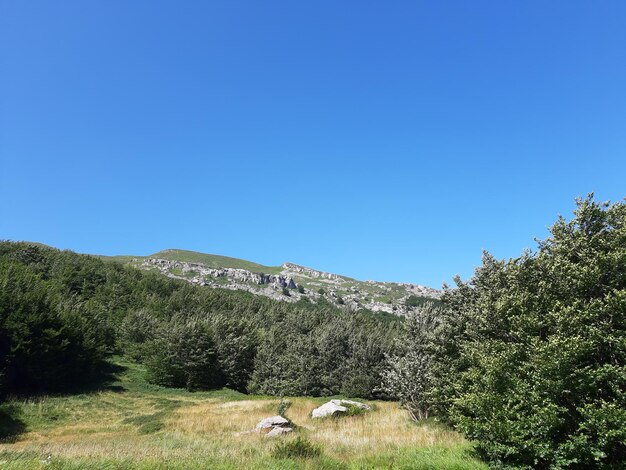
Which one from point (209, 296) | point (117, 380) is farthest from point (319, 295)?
point (117, 380)

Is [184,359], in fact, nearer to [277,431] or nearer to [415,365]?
[277,431]

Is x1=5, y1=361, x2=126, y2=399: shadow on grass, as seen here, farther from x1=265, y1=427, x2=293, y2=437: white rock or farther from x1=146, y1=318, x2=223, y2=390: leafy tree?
x1=265, y1=427, x2=293, y2=437: white rock

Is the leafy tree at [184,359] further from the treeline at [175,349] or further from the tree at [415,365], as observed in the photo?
the tree at [415,365]

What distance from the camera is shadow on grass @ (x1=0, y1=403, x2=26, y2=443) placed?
2434 centimetres

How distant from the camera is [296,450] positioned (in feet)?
48.4

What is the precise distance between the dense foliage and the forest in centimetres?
5

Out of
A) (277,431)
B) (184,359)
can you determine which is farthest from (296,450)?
(184,359)

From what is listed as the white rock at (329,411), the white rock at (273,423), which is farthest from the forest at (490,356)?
the white rock at (273,423)

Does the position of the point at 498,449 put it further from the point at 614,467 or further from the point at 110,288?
the point at 110,288

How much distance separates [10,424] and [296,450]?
25.3m

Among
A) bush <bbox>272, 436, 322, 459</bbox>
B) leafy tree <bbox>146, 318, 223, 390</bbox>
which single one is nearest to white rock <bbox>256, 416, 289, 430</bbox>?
bush <bbox>272, 436, 322, 459</bbox>

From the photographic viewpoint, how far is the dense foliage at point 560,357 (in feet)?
36.3

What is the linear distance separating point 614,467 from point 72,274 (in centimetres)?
9652

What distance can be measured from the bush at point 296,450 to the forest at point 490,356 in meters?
5.69
